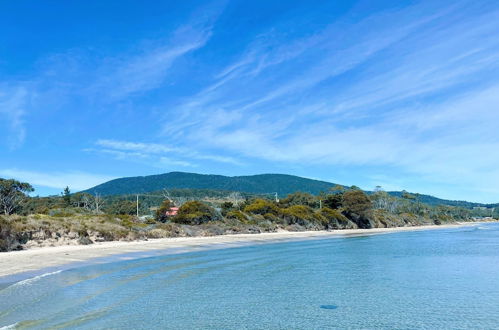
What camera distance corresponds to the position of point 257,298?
37.8ft

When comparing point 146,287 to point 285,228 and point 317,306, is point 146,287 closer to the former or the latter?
point 317,306

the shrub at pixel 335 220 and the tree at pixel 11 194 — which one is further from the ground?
the tree at pixel 11 194

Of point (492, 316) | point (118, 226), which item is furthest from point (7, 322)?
point (118, 226)

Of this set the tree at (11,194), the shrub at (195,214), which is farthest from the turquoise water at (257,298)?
the tree at (11,194)

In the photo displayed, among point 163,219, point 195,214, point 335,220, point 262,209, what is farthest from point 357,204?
point 163,219

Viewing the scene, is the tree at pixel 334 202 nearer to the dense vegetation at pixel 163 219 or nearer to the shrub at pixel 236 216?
the dense vegetation at pixel 163 219

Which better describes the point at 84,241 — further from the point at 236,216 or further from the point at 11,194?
the point at 11,194

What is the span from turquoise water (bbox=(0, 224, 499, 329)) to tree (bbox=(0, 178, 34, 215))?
41140 mm

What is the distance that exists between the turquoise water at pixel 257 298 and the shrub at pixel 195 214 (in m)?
28.3

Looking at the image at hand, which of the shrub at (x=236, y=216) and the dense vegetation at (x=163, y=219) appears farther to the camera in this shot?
the shrub at (x=236, y=216)

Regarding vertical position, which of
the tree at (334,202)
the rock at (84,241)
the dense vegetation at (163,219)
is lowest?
the rock at (84,241)

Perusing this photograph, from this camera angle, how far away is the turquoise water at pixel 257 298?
891cm

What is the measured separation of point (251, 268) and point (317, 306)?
812 cm

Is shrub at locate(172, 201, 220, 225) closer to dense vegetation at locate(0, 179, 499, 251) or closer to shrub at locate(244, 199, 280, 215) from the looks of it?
dense vegetation at locate(0, 179, 499, 251)
